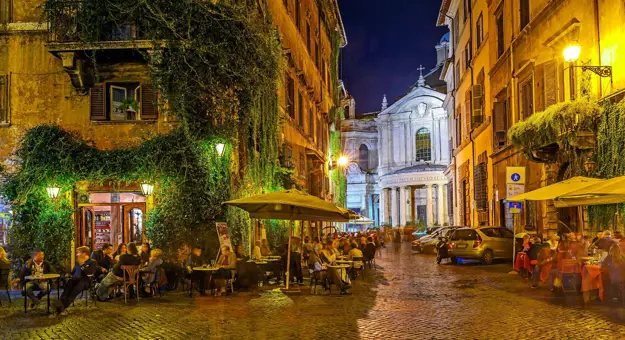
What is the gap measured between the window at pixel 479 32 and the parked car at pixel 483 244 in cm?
1114

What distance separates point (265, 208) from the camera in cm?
1620

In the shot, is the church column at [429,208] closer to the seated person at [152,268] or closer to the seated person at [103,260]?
the seated person at [103,260]

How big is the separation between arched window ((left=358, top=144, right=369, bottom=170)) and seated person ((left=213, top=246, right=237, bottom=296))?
2195 inches

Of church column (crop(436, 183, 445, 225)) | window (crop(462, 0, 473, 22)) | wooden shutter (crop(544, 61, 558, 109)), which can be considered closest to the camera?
wooden shutter (crop(544, 61, 558, 109))

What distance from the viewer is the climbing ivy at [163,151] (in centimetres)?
1691

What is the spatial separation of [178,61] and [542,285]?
11.0 metres

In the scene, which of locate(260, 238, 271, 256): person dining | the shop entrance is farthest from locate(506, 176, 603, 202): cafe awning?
the shop entrance

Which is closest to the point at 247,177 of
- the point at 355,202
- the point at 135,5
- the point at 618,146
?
the point at 135,5

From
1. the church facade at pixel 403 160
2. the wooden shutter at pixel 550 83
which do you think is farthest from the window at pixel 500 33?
the church facade at pixel 403 160

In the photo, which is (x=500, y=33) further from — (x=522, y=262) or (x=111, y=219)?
(x=111, y=219)

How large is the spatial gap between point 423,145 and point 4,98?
4980 centimetres

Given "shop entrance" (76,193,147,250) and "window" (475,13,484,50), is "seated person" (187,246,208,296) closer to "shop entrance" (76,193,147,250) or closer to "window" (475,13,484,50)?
"shop entrance" (76,193,147,250)

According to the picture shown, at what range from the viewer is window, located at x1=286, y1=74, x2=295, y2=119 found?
26.4 meters

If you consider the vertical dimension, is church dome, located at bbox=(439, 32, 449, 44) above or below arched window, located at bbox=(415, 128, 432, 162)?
above
